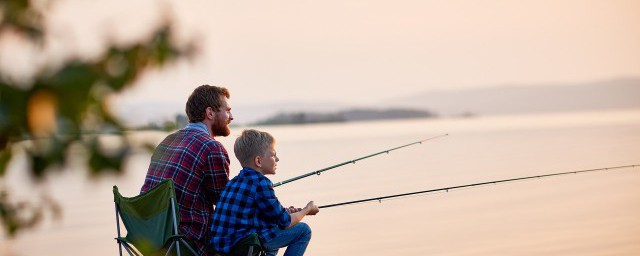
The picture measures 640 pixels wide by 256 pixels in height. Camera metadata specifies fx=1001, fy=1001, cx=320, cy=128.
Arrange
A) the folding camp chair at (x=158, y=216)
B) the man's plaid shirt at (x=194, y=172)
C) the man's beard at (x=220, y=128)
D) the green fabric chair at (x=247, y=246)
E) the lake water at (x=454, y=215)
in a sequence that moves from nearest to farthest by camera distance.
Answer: the folding camp chair at (x=158, y=216) → the green fabric chair at (x=247, y=246) → the man's plaid shirt at (x=194, y=172) → the man's beard at (x=220, y=128) → the lake water at (x=454, y=215)

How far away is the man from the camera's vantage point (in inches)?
155

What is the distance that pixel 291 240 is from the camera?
4094 millimetres

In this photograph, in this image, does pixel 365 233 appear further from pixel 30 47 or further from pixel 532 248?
pixel 30 47

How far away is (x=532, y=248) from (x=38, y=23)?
19.7ft

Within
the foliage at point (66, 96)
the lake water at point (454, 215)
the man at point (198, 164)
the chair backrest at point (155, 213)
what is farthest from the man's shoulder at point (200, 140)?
the foliage at point (66, 96)

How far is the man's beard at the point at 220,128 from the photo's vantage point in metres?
4.08

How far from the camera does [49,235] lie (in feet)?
26.6

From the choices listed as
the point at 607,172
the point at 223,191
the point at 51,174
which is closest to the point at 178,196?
the point at 223,191

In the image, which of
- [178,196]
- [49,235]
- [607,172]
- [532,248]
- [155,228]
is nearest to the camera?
[155,228]

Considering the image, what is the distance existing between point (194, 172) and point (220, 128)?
9.8 inches

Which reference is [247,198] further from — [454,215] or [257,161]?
[454,215]

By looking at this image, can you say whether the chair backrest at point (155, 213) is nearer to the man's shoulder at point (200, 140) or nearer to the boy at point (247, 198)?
the boy at point (247, 198)

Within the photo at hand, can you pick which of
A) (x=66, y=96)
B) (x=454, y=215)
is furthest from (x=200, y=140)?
(x=454, y=215)

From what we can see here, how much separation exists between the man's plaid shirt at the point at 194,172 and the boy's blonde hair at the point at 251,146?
0.44 feet
